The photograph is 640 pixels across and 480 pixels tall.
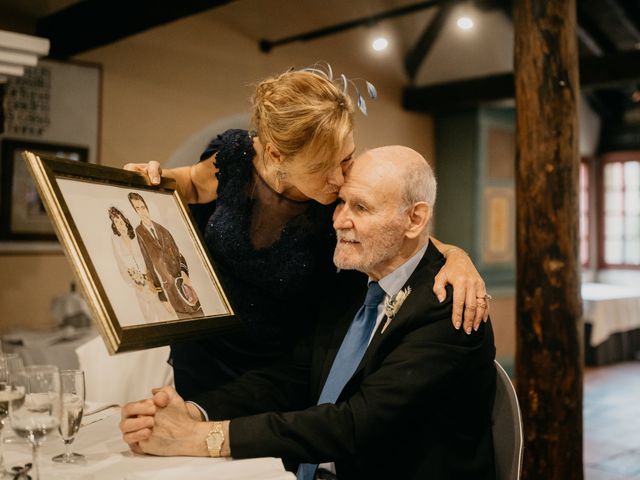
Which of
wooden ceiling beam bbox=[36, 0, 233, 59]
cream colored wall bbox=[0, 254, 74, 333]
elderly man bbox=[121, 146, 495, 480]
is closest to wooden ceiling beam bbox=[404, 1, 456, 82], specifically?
wooden ceiling beam bbox=[36, 0, 233, 59]

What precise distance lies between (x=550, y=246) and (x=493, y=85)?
422cm

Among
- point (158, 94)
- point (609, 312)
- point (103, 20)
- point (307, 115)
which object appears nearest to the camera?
point (307, 115)

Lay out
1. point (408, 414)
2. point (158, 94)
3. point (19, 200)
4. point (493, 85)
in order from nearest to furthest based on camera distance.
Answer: point (408, 414) → point (19, 200) → point (158, 94) → point (493, 85)

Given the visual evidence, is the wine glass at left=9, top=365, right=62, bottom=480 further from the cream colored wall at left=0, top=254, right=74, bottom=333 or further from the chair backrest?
the cream colored wall at left=0, top=254, right=74, bottom=333

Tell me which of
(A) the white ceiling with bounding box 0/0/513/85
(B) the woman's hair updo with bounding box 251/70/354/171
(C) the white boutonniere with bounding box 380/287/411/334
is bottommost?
(C) the white boutonniere with bounding box 380/287/411/334

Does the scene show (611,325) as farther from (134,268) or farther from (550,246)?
(134,268)

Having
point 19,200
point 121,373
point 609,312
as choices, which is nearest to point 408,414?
point 121,373

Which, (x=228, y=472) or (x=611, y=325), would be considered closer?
(x=228, y=472)

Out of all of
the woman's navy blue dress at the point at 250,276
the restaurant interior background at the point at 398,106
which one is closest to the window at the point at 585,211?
the restaurant interior background at the point at 398,106

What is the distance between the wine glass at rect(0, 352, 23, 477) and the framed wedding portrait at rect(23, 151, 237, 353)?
0.24 m

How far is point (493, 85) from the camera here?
7.12m

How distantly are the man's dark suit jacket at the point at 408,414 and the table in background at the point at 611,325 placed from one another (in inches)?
281

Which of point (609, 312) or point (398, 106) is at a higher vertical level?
point (398, 106)

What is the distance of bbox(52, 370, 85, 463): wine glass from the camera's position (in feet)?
4.66
